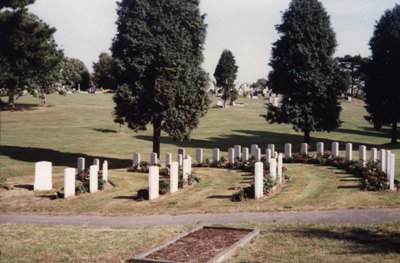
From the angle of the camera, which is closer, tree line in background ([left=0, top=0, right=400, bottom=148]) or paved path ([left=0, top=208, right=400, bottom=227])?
paved path ([left=0, top=208, right=400, bottom=227])

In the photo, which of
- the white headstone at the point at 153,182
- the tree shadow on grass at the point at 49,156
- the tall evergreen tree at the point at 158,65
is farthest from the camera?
the tree shadow on grass at the point at 49,156

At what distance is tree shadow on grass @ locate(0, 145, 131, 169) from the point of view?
Result: 31.5 m

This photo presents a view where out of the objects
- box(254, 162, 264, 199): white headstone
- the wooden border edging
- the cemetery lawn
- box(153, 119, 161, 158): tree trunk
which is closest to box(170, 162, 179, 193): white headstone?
box(254, 162, 264, 199): white headstone

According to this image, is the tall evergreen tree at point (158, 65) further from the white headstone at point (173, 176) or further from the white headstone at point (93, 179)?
the white headstone at point (173, 176)

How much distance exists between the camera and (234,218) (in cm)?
1352

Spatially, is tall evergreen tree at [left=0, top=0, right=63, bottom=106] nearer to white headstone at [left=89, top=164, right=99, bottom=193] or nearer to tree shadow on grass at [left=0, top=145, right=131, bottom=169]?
white headstone at [left=89, top=164, right=99, bottom=193]

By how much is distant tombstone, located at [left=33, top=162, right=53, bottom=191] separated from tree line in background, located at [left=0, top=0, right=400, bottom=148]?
5572 millimetres

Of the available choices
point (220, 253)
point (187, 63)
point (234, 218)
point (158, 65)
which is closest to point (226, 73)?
point (187, 63)

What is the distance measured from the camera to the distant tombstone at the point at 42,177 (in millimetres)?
19844

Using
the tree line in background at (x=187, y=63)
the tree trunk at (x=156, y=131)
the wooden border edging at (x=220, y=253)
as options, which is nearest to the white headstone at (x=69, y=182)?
the tree line in background at (x=187, y=63)

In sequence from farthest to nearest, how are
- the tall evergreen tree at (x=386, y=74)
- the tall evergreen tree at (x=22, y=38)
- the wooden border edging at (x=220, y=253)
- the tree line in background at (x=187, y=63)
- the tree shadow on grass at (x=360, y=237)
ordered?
the tall evergreen tree at (x=386, y=74)
the tree line in background at (x=187, y=63)
the tall evergreen tree at (x=22, y=38)
the tree shadow on grass at (x=360, y=237)
the wooden border edging at (x=220, y=253)

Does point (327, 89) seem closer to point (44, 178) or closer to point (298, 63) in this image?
point (298, 63)

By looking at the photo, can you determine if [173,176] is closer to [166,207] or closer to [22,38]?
[166,207]

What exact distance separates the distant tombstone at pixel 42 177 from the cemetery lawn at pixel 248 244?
7802mm
